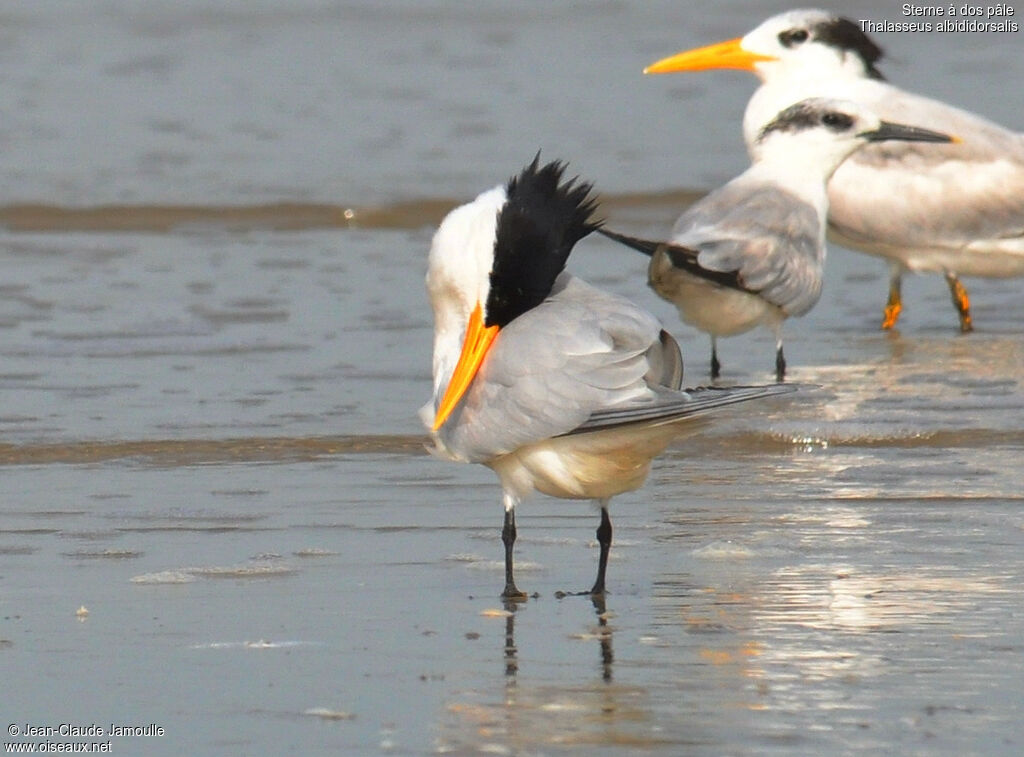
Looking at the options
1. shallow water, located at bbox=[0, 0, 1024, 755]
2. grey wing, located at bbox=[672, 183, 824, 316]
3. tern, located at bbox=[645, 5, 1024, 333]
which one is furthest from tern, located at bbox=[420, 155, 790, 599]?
tern, located at bbox=[645, 5, 1024, 333]

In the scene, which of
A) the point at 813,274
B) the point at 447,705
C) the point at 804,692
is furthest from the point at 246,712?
the point at 813,274

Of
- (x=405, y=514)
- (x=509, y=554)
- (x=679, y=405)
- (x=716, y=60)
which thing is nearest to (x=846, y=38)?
(x=716, y=60)

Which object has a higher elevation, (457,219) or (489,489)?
(457,219)

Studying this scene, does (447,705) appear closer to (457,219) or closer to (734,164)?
(457,219)

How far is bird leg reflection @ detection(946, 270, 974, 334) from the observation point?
8.05m

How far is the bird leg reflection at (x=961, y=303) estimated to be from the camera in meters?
8.05

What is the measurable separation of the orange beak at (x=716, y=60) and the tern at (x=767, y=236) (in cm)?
137

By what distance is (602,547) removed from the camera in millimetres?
4266

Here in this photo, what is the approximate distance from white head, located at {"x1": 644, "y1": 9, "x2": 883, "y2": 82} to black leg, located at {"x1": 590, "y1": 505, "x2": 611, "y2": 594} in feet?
16.1

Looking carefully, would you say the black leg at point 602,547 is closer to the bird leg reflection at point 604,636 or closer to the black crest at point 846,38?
the bird leg reflection at point 604,636

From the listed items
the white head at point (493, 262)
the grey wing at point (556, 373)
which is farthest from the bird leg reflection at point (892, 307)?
the grey wing at point (556, 373)

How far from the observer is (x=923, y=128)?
26.9 ft

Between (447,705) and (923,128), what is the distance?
535 centimetres

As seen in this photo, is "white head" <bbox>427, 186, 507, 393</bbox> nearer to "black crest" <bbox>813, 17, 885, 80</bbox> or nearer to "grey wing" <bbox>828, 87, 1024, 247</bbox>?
"grey wing" <bbox>828, 87, 1024, 247</bbox>
